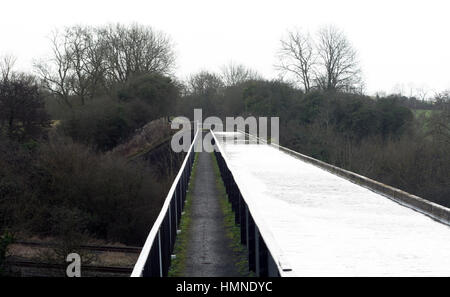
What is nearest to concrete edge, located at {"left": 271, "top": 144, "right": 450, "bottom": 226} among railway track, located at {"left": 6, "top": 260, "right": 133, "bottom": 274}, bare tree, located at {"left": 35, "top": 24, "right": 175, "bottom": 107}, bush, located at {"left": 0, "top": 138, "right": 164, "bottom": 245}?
railway track, located at {"left": 6, "top": 260, "right": 133, "bottom": 274}

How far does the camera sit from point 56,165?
22.5m

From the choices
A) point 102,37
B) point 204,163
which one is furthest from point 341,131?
point 102,37

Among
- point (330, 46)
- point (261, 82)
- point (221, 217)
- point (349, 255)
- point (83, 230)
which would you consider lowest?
point (83, 230)

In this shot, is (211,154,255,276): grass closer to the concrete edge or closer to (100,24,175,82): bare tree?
the concrete edge

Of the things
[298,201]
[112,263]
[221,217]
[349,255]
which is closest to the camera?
Result: [349,255]

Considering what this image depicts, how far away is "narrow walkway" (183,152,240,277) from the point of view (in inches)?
278

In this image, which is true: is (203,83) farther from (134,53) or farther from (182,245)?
(182,245)

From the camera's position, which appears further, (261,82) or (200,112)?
(200,112)

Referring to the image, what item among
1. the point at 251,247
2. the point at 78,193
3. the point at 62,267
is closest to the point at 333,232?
the point at 251,247

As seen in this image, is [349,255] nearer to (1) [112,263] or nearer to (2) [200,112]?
(1) [112,263]

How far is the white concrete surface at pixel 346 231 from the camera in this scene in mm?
4562

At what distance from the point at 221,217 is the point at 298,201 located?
313 cm

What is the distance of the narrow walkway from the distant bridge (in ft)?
1.50
